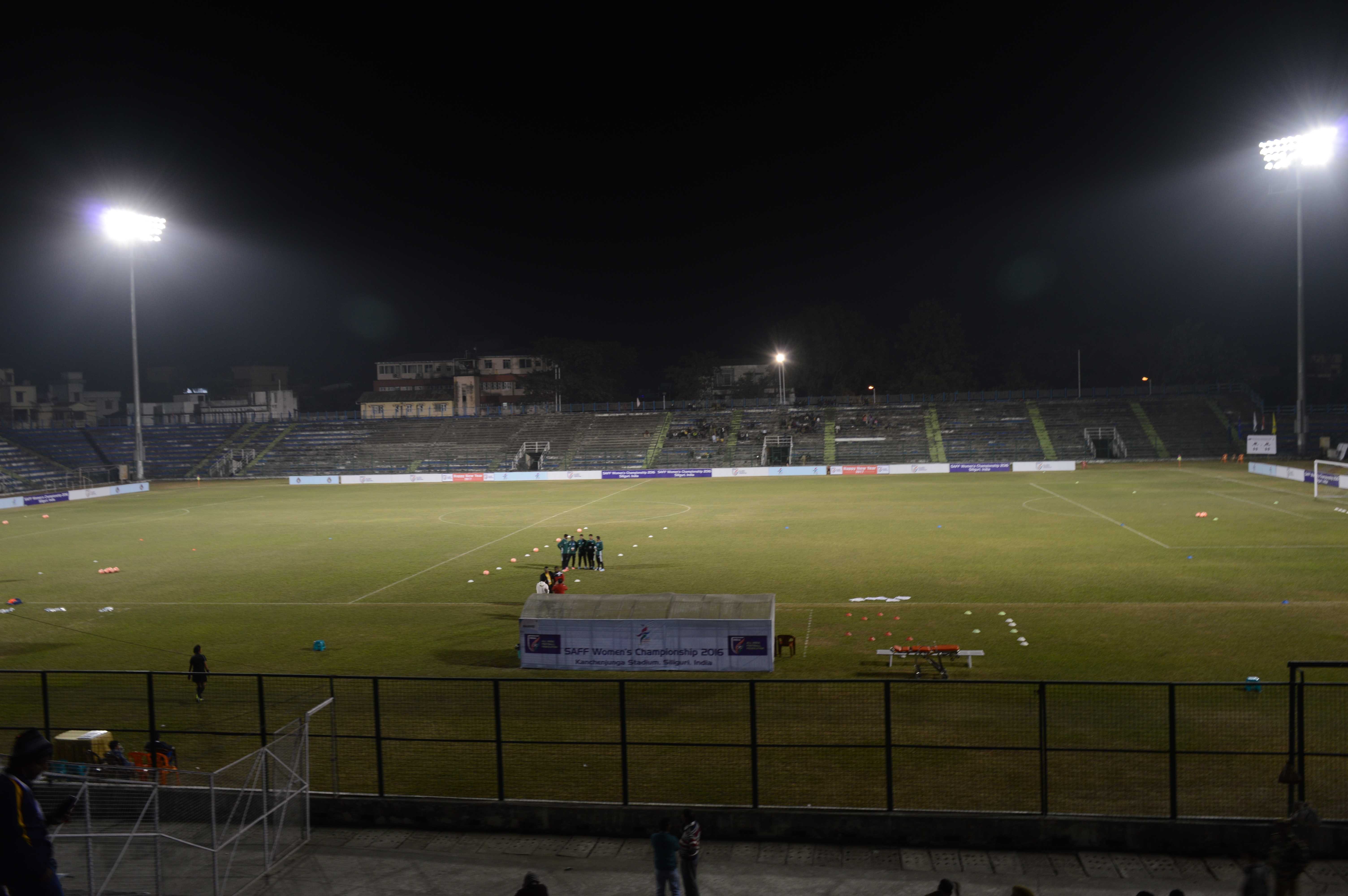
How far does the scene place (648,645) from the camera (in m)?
18.6

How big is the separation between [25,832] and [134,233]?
7574 centimetres

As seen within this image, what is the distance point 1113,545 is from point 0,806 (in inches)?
1317

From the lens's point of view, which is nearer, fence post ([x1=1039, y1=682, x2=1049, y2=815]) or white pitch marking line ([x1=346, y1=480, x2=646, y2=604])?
A: fence post ([x1=1039, y1=682, x2=1049, y2=815])

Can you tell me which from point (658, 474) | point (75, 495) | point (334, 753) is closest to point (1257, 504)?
point (658, 474)

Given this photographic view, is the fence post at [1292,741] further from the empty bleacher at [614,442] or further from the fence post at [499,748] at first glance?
the empty bleacher at [614,442]

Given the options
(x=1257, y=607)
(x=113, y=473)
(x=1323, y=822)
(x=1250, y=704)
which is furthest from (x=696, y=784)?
(x=113, y=473)

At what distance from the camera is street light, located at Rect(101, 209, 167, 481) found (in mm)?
68125

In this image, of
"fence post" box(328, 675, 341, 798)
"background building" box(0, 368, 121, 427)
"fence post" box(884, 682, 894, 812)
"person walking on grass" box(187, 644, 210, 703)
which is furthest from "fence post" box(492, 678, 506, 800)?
"background building" box(0, 368, 121, 427)

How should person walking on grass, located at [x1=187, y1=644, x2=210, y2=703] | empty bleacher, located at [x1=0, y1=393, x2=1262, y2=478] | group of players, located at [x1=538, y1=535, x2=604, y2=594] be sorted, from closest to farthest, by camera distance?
person walking on grass, located at [x1=187, y1=644, x2=210, y2=703] → group of players, located at [x1=538, y1=535, x2=604, y2=594] → empty bleacher, located at [x1=0, y1=393, x2=1262, y2=478]

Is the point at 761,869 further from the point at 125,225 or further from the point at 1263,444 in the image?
the point at 125,225

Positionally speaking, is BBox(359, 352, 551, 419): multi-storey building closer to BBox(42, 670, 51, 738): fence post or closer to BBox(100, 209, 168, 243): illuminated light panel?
BBox(100, 209, 168, 243): illuminated light panel

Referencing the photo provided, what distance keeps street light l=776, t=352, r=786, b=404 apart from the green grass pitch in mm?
37280

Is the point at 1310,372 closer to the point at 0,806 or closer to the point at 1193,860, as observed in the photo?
the point at 1193,860

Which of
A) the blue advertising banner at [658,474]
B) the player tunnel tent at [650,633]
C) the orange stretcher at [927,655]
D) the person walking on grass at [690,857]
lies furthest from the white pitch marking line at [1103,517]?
the person walking on grass at [690,857]
